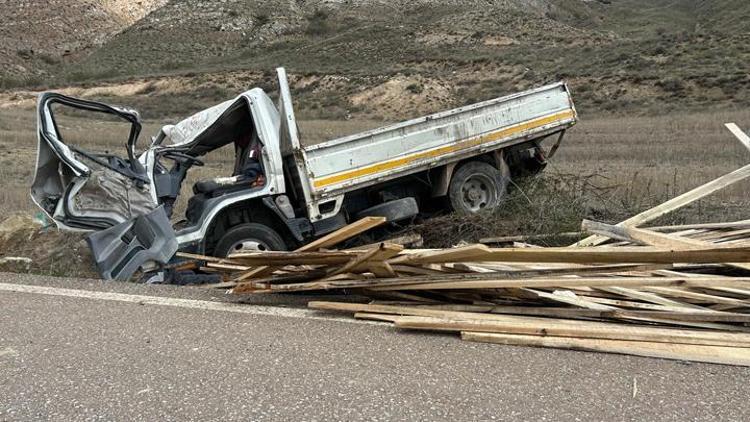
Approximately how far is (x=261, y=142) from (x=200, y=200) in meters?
0.96

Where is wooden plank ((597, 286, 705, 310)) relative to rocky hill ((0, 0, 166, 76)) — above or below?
below

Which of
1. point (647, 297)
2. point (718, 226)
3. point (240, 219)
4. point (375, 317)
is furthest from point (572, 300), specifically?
point (240, 219)

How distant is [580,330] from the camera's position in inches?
152

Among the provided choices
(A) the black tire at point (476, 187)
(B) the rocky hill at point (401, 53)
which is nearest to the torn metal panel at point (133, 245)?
(A) the black tire at point (476, 187)

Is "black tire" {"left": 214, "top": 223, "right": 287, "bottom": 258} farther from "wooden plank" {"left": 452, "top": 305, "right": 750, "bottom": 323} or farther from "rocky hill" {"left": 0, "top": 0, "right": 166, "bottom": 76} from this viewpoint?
"rocky hill" {"left": 0, "top": 0, "right": 166, "bottom": 76}

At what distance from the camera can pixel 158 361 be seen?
378 cm

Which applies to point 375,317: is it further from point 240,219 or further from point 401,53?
point 401,53

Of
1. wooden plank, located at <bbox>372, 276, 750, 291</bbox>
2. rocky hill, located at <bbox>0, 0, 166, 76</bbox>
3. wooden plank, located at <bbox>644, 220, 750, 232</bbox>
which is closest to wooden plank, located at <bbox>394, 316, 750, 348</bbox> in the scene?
wooden plank, located at <bbox>372, 276, 750, 291</bbox>

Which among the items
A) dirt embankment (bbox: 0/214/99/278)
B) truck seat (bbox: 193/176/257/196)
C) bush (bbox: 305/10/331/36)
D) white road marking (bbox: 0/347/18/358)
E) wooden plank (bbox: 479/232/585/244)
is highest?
bush (bbox: 305/10/331/36)

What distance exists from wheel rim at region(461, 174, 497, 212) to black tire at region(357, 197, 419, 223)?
Result: 0.94 meters

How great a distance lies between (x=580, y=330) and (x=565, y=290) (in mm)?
431

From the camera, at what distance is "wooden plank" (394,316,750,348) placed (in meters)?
3.71

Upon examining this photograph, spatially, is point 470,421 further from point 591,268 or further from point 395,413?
point 591,268

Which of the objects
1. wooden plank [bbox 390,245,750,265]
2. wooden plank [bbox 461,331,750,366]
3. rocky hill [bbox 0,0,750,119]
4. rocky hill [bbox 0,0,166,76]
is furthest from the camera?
rocky hill [bbox 0,0,166,76]
